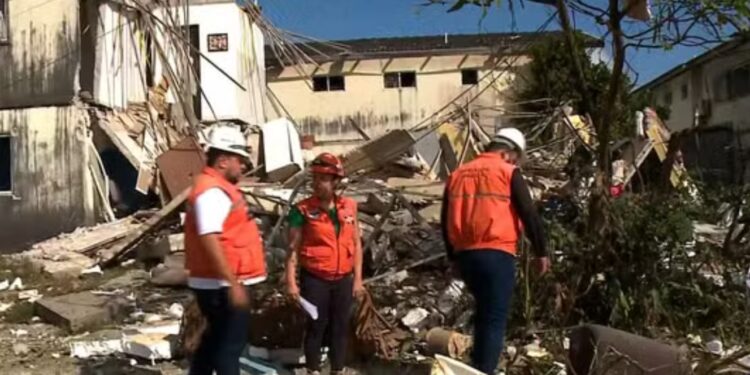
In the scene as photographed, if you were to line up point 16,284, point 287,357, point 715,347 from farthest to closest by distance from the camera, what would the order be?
1. point 16,284
2. point 287,357
3. point 715,347

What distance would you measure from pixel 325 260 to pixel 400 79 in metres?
27.2

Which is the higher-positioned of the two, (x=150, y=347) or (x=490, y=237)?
(x=490, y=237)

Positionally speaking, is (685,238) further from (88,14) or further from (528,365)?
(88,14)

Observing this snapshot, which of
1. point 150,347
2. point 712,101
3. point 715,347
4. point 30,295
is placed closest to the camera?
point 715,347

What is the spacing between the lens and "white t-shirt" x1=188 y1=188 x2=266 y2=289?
4.84 m

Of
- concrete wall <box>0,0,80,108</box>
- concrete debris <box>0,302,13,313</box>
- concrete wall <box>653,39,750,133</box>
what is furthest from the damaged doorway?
concrete wall <box>653,39,750,133</box>

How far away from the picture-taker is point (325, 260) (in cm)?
601

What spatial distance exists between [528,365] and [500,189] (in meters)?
1.37

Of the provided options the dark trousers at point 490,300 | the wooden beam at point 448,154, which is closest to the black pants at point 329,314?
the dark trousers at point 490,300

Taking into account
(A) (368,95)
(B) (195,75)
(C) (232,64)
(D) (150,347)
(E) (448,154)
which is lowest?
(D) (150,347)

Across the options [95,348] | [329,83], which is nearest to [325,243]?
[95,348]

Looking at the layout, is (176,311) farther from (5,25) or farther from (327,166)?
(5,25)

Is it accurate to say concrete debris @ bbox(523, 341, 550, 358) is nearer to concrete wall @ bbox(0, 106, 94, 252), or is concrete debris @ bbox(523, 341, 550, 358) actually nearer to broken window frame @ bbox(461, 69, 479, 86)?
concrete wall @ bbox(0, 106, 94, 252)

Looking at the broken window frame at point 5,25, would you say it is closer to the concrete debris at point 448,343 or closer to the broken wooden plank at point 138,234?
the broken wooden plank at point 138,234
